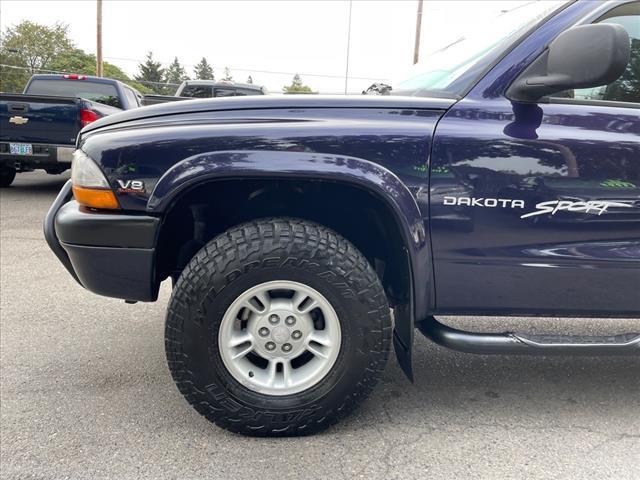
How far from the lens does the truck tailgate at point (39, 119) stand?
7.28 m

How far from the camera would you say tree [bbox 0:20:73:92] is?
41.7 meters

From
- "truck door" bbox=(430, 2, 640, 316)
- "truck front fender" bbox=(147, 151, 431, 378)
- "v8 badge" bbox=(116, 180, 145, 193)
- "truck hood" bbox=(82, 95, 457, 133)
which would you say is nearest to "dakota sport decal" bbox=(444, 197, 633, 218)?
"truck door" bbox=(430, 2, 640, 316)

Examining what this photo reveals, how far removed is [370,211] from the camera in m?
2.32

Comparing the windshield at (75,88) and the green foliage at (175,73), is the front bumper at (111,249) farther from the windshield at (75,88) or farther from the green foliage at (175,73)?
the green foliage at (175,73)

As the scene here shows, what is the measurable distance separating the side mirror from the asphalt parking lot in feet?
4.89

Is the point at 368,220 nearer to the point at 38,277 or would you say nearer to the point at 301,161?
the point at 301,161

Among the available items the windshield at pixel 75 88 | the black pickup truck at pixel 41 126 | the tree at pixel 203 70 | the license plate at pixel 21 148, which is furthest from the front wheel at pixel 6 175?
the tree at pixel 203 70

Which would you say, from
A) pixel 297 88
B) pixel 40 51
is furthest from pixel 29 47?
pixel 297 88

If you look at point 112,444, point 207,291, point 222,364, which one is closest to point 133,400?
point 112,444

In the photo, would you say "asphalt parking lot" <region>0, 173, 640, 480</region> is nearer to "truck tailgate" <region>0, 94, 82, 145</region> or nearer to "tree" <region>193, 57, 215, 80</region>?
"truck tailgate" <region>0, 94, 82, 145</region>

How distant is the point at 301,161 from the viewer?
2.05 metres

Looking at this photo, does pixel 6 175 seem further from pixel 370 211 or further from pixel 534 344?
pixel 534 344

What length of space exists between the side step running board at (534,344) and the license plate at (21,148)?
279 inches

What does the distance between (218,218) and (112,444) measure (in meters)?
1.08
